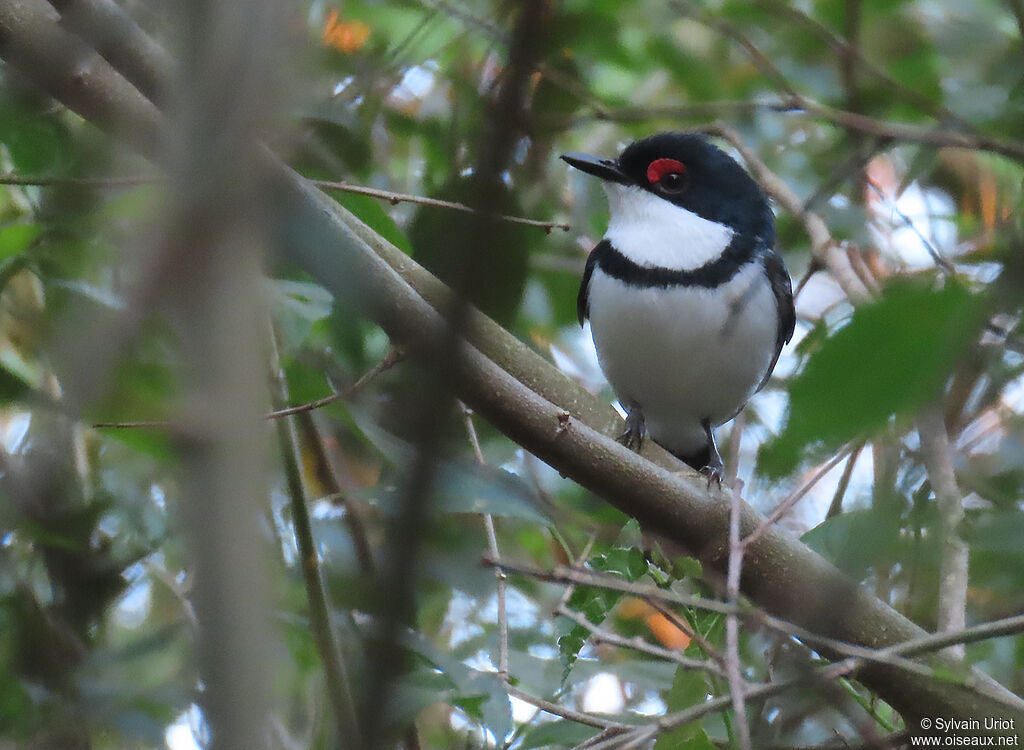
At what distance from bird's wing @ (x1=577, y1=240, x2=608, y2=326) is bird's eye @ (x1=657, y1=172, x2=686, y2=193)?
35 centimetres

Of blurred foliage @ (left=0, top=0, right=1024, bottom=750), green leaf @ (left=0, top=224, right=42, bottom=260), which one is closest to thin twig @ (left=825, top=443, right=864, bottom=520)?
blurred foliage @ (left=0, top=0, right=1024, bottom=750)

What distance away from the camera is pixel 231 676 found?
34.5 inches

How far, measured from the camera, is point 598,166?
14.6 ft

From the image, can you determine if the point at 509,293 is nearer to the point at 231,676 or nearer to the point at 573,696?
the point at 573,696

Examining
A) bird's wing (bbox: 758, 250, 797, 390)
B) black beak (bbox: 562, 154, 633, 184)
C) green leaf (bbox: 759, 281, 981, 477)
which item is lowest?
green leaf (bbox: 759, 281, 981, 477)

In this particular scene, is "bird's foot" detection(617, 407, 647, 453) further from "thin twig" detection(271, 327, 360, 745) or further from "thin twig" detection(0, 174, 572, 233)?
"thin twig" detection(271, 327, 360, 745)

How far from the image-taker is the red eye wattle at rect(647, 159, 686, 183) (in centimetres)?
458

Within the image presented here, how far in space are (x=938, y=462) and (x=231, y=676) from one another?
2846 mm

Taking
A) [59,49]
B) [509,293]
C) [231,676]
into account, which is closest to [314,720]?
[509,293]

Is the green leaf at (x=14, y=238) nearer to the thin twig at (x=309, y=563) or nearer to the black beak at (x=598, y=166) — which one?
the thin twig at (x=309, y=563)

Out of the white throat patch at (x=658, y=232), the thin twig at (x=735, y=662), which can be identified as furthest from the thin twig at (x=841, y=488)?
the thin twig at (x=735, y=662)

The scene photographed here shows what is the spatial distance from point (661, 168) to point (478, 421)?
127 cm

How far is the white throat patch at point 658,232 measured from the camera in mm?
→ 4336

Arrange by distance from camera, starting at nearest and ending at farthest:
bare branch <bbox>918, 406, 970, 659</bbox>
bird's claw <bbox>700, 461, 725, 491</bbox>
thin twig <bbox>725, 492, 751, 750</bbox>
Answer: thin twig <bbox>725, 492, 751, 750</bbox>, bare branch <bbox>918, 406, 970, 659</bbox>, bird's claw <bbox>700, 461, 725, 491</bbox>
